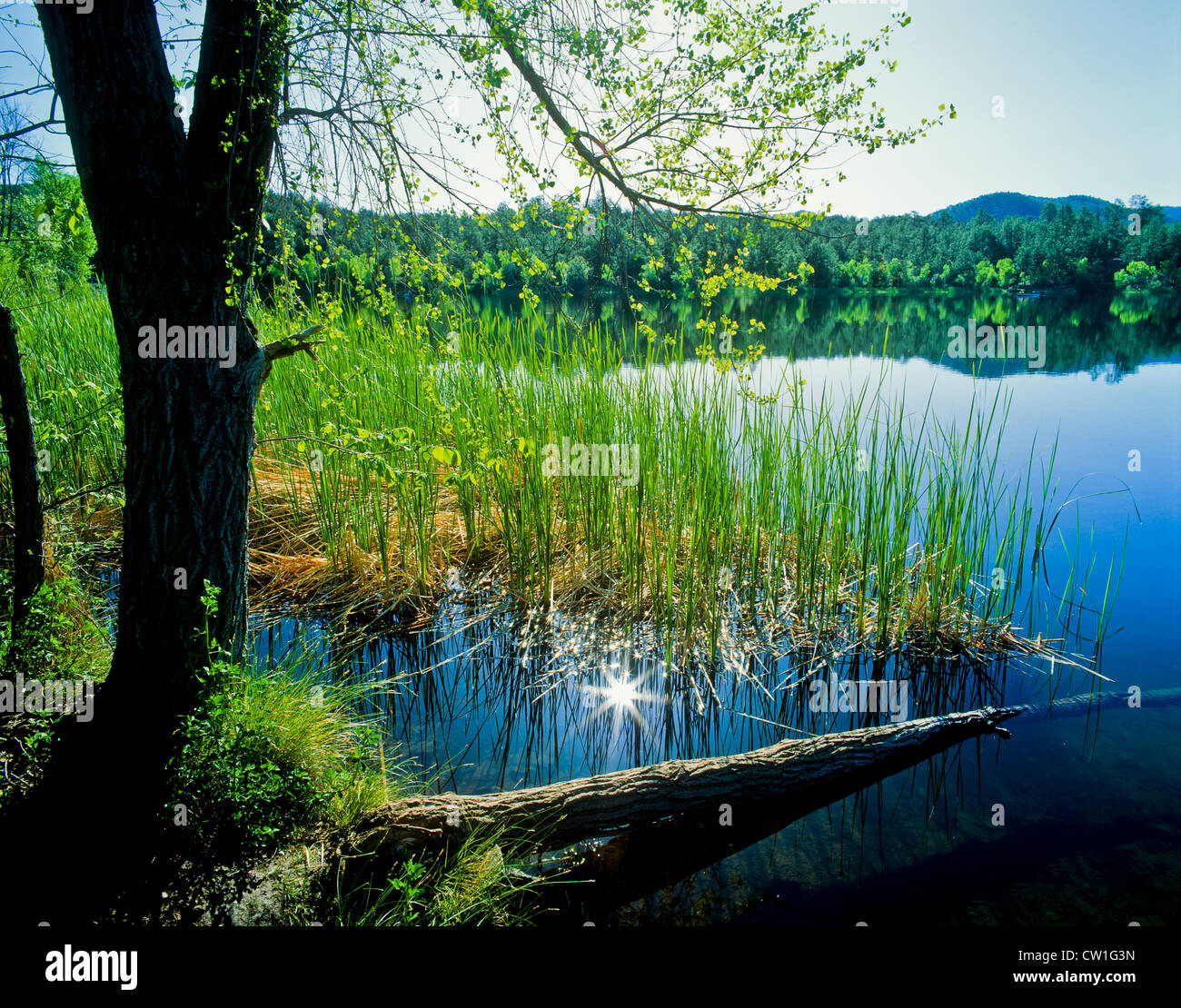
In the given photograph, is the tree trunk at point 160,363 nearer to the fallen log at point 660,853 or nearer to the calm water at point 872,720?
the calm water at point 872,720

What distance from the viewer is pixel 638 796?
2283 millimetres

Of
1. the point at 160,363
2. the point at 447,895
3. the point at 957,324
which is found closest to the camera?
the point at 447,895

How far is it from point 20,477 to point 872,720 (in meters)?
3.69

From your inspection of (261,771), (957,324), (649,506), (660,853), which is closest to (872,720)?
(660,853)

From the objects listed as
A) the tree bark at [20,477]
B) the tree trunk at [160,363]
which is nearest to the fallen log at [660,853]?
the tree trunk at [160,363]

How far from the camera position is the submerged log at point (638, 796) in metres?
2.12

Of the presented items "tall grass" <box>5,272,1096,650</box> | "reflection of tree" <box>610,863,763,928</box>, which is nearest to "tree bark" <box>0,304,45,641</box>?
"tall grass" <box>5,272,1096,650</box>

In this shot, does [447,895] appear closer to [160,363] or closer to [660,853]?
[660,853]

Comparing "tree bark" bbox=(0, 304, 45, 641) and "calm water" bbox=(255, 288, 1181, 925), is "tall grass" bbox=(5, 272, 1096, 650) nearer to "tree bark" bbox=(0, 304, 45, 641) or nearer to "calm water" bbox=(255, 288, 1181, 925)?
"calm water" bbox=(255, 288, 1181, 925)

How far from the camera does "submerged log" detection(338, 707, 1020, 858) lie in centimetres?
212

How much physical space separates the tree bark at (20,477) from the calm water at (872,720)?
107 centimetres

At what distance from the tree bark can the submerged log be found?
1740 millimetres
